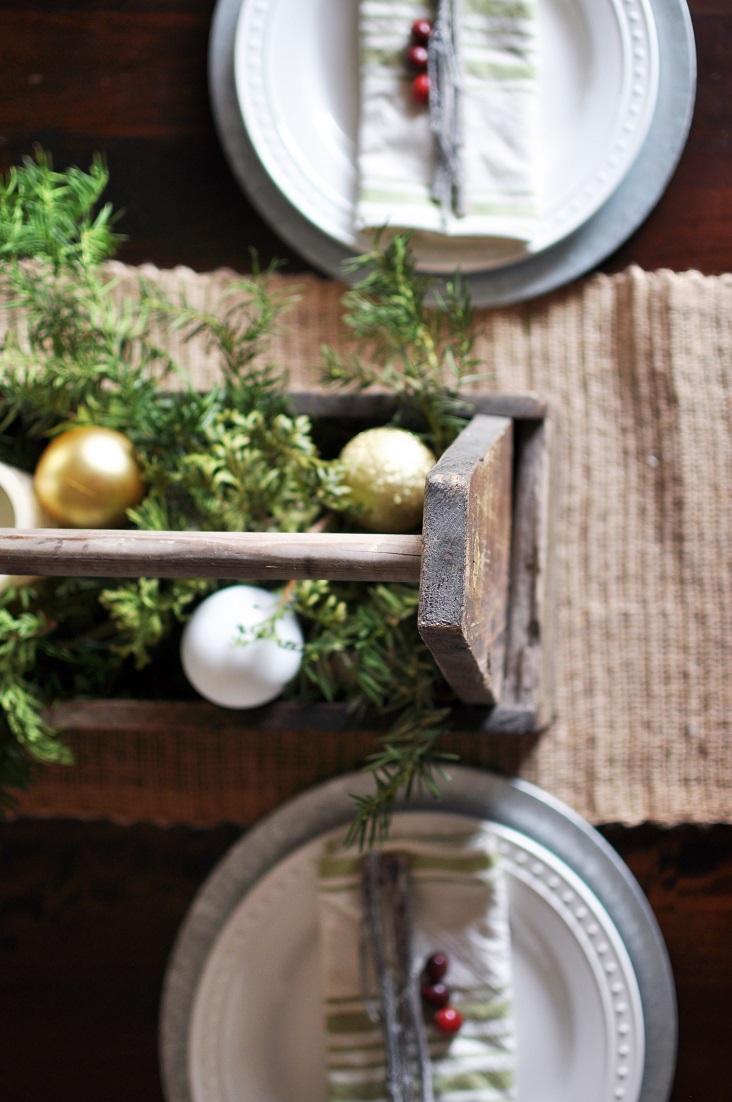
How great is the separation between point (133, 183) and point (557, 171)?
32 centimetres

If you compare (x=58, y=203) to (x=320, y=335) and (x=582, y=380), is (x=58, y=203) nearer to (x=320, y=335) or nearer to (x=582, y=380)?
(x=320, y=335)

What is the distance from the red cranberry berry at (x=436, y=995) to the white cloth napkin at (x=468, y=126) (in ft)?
1.65

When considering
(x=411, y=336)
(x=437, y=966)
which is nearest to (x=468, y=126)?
(x=411, y=336)


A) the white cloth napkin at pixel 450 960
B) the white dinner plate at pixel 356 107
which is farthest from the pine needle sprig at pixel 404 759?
the white dinner plate at pixel 356 107

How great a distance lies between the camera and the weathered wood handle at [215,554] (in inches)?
14.8

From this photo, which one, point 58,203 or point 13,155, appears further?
point 13,155

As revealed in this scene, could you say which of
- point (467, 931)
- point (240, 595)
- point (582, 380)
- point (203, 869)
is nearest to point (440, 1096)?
point (467, 931)

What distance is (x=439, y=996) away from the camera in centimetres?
59

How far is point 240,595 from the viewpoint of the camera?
51 centimetres

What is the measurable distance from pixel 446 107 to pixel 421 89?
0.02 metres

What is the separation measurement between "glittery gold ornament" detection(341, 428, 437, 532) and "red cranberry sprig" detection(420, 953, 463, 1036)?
305 millimetres

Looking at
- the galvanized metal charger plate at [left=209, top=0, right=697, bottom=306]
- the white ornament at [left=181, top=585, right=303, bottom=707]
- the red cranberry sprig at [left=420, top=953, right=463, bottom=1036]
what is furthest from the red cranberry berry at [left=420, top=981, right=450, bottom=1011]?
the galvanized metal charger plate at [left=209, top=0, right=697, bottom=306]

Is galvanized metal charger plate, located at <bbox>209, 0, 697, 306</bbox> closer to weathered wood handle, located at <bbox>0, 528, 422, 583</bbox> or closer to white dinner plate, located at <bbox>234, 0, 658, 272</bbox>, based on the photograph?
white dinner plate, located at <bbox>234, 0, 658, 272</bbox>

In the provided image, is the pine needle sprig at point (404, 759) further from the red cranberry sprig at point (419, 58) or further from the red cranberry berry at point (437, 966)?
the red cranberry sprig at point (419, 58)
